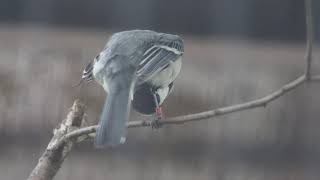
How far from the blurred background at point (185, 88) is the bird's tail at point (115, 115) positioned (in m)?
1.11

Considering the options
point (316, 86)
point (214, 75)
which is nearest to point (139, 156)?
point (214, 75)

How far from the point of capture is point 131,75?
6.79 feet

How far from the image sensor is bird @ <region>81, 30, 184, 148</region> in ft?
6.38

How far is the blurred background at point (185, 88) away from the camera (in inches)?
135

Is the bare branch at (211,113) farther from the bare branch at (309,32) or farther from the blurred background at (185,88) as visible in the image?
the blurred background at (185,88)

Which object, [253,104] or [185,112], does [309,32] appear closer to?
[253,104]

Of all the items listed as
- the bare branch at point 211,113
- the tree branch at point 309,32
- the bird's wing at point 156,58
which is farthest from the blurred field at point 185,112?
the tree branch at point 309,32

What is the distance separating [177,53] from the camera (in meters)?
2.31

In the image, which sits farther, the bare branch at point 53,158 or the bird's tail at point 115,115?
the bare branch at point 53,158

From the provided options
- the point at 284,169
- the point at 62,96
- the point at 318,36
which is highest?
the point at 318,36

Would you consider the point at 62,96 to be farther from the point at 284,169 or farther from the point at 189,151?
the point at 284,169

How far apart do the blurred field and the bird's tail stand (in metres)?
1.22

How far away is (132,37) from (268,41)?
1.72 m

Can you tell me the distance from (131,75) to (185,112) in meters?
1.33
